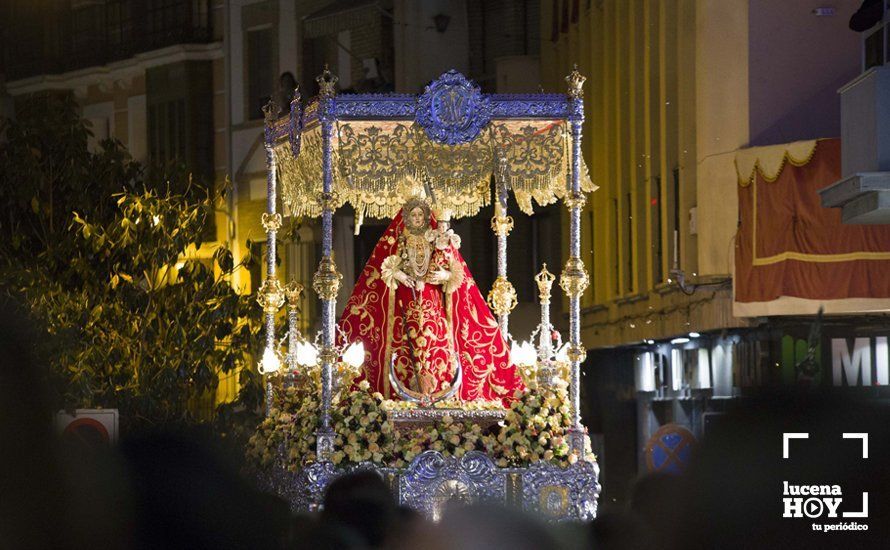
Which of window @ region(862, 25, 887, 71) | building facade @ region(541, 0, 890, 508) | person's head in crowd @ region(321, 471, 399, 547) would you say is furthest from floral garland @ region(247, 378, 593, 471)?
person's head in crowd @ region(321, 471, 399, 547)

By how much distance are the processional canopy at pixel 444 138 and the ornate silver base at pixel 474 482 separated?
2585mm

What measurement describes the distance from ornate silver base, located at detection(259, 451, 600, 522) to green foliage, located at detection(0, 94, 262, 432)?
17.5ft

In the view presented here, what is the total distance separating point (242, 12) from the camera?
33250 millimetres

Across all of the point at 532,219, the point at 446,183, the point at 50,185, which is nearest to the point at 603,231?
the point at 532,219

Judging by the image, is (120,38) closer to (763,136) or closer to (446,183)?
(763,136)

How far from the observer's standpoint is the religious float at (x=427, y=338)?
50.6 feet

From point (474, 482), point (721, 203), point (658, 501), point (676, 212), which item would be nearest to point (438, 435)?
point (474, 482)

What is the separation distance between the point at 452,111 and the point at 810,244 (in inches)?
219

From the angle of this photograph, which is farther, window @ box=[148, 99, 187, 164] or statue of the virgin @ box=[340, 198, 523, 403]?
window @ box=[148, 99, 187, 164]

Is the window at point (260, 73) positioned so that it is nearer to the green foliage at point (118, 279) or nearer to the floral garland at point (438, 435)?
the green foliage at point (118, 279)

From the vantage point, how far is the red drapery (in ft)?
62.7

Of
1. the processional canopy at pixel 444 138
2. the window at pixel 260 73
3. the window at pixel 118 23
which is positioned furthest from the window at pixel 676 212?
the window at pixel 118 23

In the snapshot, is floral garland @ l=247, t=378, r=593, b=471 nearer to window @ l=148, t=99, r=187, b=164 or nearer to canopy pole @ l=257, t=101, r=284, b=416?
canopy pole @ l=257, t=101, r=284, b=416

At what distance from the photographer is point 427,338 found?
1678cm
